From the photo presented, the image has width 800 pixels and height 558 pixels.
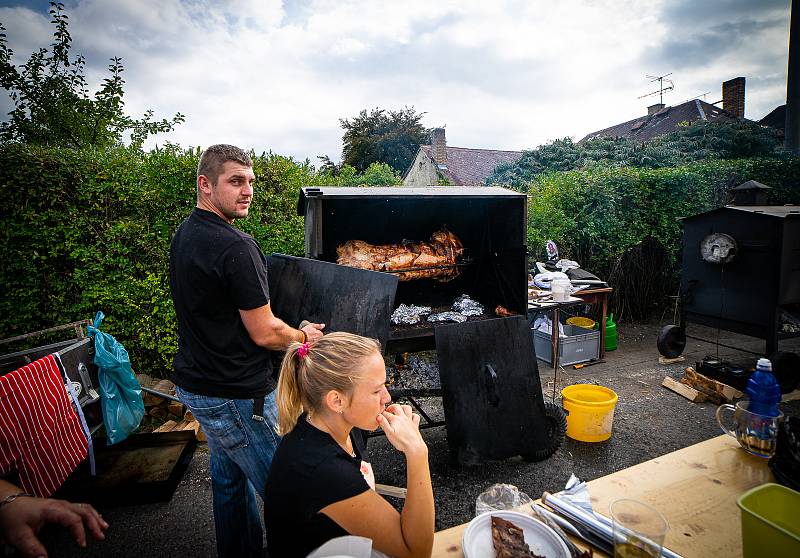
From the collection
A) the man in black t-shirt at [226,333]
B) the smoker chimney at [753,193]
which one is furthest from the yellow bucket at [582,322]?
the man in black t-shirt at [226,333]

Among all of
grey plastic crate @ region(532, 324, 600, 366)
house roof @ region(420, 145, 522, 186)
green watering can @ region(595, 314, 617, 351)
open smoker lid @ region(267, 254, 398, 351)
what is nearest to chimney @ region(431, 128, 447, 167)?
house roof @ region(420, 145, 522, 186)

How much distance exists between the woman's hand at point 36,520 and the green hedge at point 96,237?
344cm

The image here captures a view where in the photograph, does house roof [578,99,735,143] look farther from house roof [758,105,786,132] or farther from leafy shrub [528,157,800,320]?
leafy shrub [528,157,800,320]

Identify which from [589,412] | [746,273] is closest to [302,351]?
[589,412]

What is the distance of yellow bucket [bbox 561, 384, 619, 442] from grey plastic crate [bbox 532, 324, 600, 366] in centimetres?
166

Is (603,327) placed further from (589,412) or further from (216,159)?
(216,159)

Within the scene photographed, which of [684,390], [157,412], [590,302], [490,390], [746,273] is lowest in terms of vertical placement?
[684,390]

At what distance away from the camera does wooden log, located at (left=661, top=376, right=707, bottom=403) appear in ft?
14.9

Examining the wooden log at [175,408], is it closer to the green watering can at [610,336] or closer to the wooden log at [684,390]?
the wooden log at [684,390]

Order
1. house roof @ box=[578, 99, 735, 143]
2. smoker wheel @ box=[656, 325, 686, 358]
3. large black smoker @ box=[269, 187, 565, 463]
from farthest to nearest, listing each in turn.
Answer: house roof @ box=[578, 99, 735, 143]
smoker wheel @ box=[656, 325, 686, 358]
large black smoker @ box=[269, 187, 565, 463]

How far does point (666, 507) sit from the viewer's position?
1.40 meters

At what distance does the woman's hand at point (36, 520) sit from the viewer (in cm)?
105

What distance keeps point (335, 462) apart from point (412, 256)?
8.67 ft

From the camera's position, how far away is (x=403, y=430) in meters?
1.44
